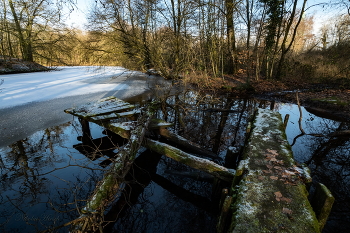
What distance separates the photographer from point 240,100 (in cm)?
1172

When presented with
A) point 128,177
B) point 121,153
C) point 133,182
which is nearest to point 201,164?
point 133,182

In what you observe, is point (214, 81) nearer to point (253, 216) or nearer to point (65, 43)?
point (253, 216)

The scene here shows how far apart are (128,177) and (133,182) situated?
0.78m

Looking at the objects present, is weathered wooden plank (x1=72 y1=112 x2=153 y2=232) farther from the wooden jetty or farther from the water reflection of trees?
the water reflection of trees

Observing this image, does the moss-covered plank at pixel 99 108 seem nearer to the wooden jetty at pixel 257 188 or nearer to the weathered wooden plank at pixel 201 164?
the wooden jetty at pixel 257 188

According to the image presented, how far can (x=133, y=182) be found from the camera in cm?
389

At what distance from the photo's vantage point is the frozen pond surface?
329 centimetres

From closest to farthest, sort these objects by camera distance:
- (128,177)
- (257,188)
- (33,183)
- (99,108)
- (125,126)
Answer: (257,188)
(33,183)
(128,177)
(125,126)
(99,108)

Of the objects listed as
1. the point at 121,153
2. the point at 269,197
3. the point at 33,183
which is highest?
the point at 121,153

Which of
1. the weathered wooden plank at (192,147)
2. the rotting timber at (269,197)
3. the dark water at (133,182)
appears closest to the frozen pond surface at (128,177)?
the dark water at (133,182)

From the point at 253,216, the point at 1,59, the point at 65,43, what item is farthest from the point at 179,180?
the point at 65,43

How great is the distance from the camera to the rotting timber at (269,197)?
2.17 metres

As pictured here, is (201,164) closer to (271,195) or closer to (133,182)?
(271,195)

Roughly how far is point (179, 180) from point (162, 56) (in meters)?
8.63
